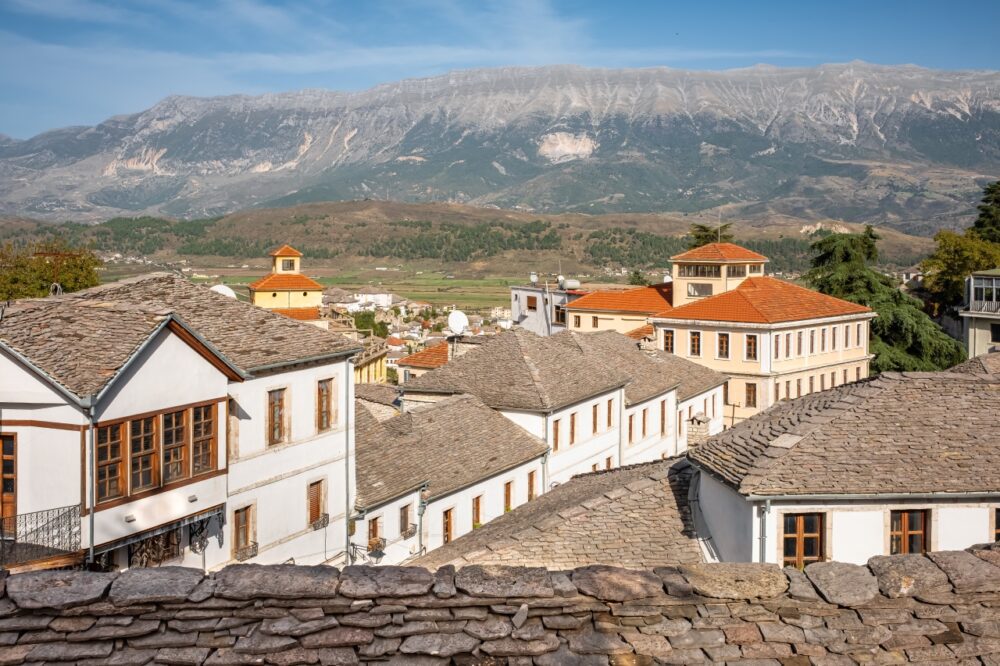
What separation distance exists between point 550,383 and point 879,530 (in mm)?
19947

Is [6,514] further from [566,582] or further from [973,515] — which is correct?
[973,515]

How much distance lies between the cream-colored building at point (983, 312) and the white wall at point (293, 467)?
47628mm

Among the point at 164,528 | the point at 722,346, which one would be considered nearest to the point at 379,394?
the point at 164,528

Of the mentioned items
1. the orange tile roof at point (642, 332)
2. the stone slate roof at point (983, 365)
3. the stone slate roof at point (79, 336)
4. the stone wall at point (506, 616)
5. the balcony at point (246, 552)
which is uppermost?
the stone slate roof at point (79, 336)

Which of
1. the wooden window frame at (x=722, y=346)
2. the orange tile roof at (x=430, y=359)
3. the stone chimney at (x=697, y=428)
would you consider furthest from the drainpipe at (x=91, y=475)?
the wooden window frame at (x=722, y=346)

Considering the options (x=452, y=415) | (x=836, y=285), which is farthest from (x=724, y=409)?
(x=452, y=415)

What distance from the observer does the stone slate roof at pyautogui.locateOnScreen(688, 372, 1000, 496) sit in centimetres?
1484

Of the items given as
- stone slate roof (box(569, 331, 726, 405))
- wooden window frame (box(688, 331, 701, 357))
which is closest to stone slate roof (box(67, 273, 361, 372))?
stone slate roof (box(569, 331, 726, 405))

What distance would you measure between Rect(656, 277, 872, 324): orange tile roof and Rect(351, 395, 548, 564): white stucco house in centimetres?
2962

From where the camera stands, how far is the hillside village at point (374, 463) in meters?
15.0

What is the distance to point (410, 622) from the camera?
249 inches

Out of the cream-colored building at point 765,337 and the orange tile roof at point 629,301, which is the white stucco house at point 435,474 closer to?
the cream-colored building at point 765,337

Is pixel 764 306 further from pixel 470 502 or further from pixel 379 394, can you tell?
pixel 470 502

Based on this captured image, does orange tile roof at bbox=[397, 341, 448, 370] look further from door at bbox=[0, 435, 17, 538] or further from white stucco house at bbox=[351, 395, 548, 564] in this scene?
door at bbox=[0, 435, 17, 538]
